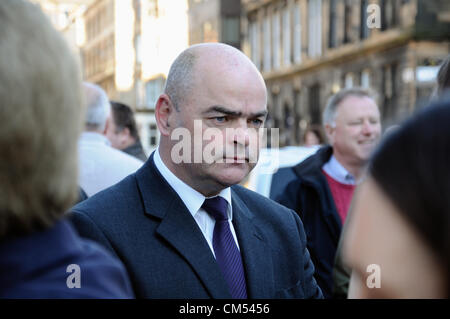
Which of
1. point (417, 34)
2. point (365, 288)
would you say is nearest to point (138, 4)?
point (417, 34)

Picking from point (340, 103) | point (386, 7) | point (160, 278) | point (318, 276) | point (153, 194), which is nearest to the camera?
point (160, 278)

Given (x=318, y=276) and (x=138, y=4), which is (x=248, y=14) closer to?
(x=138, y=4)

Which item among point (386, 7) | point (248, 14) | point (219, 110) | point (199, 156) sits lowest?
point (199, 156)

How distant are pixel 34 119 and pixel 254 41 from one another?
39402 millimetres

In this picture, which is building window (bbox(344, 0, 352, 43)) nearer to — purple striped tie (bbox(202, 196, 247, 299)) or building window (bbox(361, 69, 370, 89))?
building window (bbox(361, 69, 370, 89))

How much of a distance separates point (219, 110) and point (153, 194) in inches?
14.0

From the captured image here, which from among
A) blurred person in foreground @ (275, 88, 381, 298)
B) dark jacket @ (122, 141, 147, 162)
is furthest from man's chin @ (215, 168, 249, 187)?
dark jacket @ (122, 141, 147, 162)

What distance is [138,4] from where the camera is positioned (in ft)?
179

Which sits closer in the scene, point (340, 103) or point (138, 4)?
point (340, 103)

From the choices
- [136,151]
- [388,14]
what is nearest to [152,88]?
[388,14]

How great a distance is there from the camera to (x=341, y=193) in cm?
469

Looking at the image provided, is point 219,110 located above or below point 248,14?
below

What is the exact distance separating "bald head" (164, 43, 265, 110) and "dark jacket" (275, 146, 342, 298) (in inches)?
87.3

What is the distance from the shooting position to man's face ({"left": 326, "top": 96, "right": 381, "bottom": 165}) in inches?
192
